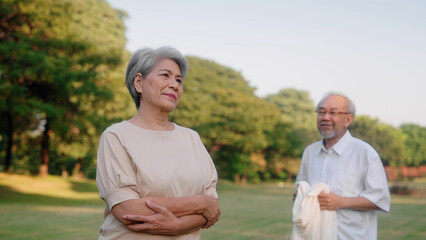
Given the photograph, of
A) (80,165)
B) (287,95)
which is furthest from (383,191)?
(287,95)

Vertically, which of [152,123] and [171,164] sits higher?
[152,123]

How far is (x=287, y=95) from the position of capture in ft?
220

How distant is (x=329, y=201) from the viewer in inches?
148

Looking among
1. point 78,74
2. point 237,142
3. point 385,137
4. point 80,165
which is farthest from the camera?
point 385,137

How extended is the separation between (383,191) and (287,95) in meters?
63.9

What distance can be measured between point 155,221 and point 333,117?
2388 mm

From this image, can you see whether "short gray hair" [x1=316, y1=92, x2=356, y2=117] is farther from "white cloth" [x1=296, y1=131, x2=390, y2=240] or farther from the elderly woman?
the elderly woman

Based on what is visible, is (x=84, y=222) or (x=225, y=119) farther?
(x=225, y=119)

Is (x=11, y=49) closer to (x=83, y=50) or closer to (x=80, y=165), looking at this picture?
(x=83, y=50)

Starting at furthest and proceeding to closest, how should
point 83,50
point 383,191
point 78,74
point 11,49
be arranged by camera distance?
1. point 83,50
2. point 78,74
3. point 11,49
4. point 383,191

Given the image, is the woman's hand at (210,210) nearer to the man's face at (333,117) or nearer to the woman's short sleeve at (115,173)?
the woman's short sleeve at (115,173)

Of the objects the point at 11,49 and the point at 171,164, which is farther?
the point at 11,49

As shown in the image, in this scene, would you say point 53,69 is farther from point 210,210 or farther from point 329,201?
point 210,210

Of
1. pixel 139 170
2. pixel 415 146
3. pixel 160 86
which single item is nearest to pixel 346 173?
pixel 160 86
